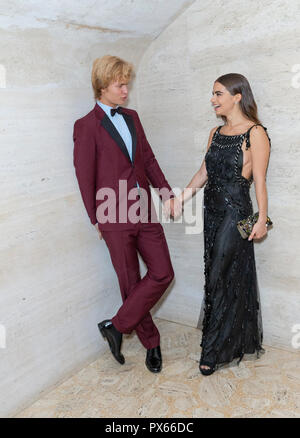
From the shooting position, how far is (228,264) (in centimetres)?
288

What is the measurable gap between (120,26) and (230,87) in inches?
34.2

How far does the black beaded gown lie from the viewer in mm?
2797

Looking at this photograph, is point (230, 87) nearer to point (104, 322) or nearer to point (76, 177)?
point (76, 177)

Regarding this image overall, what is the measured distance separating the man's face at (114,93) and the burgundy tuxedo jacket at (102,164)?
0.07 m

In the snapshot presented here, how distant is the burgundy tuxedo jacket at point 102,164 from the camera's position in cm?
279

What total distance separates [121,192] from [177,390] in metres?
1.27

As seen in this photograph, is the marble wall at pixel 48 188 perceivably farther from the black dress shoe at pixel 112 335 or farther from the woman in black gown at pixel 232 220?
the woman in black gown at pixel 232 220
